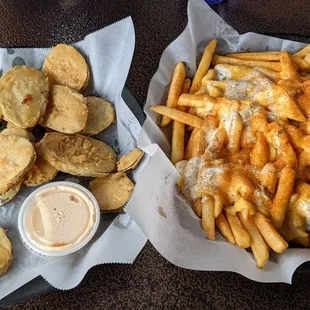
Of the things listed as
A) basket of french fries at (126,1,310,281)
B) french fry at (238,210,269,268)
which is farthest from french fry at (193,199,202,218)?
french fry at (238,210,269,268)

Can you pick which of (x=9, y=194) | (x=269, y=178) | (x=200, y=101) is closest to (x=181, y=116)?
(x=200, y=101)

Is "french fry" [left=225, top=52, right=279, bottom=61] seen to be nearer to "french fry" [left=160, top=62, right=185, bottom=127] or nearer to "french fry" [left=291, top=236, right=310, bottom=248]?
"french fry" [left=160, top=62, right=185, bottom=127]

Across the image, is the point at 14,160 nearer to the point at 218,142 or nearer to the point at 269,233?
the point at 218,142

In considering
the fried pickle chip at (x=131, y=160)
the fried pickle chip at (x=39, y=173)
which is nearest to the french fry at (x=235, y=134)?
the fried pickle chip at (x=131, y=160)

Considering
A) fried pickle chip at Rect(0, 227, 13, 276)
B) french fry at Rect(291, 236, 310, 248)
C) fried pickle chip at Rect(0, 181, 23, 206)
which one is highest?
french fry at Rect(291, 236, 310, 248)

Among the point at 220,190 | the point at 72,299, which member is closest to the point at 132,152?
the point at 220,190

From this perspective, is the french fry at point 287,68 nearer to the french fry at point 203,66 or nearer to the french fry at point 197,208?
the french fry at point 203,66
